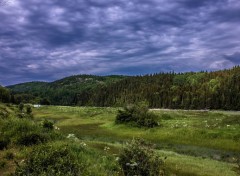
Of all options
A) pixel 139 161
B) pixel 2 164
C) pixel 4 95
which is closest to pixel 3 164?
pixel 2 164

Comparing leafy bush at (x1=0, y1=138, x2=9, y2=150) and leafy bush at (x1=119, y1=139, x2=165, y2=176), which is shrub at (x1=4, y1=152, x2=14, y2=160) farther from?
leafy bush at (x1=119, y1=139, x2=165, y2=176)

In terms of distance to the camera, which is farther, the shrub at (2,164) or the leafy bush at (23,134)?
the leafy bush at (23,134)

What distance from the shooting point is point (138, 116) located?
63.9 m

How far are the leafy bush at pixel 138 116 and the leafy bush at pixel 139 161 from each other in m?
40.6

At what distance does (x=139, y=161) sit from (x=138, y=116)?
4451 cm

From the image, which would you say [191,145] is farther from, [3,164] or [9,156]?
[3,164]

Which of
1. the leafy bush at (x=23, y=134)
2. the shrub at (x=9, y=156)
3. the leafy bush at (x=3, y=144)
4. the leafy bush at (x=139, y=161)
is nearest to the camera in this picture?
the leafy bush at (x=139, y=161)

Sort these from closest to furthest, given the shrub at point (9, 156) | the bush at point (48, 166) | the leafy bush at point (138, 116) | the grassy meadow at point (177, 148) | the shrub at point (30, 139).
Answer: the bush at point (48, 166)
the shrub at point (9, 156)
the grassy meadow at point (177, 148)
the shrub at point (30, 139)
the leafy bush at point (138, 116)

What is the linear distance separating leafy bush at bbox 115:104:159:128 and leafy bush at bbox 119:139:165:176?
40.6 metres

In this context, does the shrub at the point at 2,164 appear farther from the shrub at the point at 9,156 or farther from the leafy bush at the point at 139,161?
the leafy bush at the point at 139,161

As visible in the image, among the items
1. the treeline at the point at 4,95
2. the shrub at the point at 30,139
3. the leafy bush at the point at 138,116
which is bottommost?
the leafy bush at the point at 138,116

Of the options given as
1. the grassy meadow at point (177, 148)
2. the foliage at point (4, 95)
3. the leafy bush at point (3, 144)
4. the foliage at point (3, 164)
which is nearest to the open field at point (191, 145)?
the grassy meadow at point (177, 148)

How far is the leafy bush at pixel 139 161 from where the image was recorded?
1889 centimetres

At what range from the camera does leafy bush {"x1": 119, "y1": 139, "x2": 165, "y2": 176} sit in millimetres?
18891
